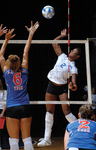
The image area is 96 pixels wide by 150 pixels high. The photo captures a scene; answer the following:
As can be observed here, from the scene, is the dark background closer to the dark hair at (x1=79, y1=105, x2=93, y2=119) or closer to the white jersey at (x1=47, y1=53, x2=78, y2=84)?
the white jersey at (x1=47, y1=53, x2=78, y2=84)

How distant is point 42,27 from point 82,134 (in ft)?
16.1

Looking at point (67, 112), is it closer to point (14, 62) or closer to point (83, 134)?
point (14, 62)

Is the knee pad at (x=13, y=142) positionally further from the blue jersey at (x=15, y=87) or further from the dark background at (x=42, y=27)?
the dark background at (x=42, y=27)

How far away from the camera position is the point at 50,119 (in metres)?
6.26

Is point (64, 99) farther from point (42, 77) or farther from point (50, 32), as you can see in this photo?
point (50, 32)

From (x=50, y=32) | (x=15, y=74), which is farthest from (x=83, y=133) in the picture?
(x=50, y=32)

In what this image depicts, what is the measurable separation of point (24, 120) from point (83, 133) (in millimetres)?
1248

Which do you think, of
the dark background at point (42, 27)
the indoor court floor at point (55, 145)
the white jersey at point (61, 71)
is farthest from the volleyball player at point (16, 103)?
the dark background at point (42, 27)

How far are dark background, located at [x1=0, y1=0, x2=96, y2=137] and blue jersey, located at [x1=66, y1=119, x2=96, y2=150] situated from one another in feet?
13.7

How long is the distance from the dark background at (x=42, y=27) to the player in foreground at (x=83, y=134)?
162 inches

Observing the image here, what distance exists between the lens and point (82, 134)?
3.42m

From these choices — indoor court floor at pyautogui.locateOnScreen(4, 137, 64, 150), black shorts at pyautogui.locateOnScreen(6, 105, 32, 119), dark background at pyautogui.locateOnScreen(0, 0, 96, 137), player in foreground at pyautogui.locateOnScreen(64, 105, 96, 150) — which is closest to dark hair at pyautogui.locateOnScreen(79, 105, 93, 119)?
player in foreground at pyautogui.locateOnScreen(64, 105, 96, 150)

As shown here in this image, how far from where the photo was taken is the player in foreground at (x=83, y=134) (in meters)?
3.36

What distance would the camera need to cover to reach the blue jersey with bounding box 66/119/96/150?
3363 mm
